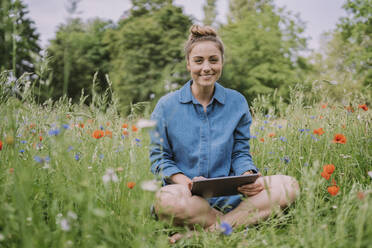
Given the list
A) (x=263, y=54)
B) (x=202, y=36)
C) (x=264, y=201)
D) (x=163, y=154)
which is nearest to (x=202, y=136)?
(x=163, y=154)

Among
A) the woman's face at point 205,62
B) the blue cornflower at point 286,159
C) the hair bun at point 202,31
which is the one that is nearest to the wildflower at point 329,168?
the blue cornflower at point 286,159

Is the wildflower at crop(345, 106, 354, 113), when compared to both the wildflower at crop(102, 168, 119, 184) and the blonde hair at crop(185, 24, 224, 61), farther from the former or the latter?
the wildflower at crop(102, 168, 119, 184)

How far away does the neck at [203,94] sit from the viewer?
2.15 m

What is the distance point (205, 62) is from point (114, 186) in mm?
1033

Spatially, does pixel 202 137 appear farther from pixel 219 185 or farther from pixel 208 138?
pixel 219 185

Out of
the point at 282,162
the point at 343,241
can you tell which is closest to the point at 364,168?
the point at 282,162

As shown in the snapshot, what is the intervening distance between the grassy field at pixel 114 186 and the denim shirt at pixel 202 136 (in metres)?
0.23

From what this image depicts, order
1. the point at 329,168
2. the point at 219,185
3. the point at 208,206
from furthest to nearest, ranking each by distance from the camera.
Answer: the point at 208,206
the point at 329,168
the point at 219,185

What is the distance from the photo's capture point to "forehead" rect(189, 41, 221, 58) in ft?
6.66

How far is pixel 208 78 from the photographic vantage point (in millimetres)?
2057

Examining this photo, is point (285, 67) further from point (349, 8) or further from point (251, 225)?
point (251, 225)

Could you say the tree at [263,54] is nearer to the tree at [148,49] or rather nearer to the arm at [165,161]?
the tree at [148,49]

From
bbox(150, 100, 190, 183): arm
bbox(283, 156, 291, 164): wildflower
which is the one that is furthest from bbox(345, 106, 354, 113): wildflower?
bbox(150, 100, 190, 183): arm

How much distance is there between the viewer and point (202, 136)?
6.64ft
